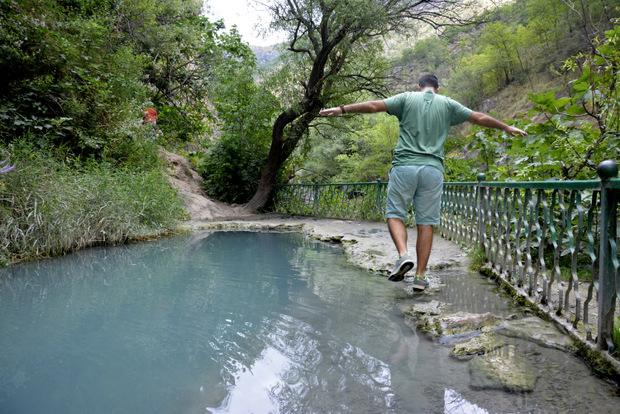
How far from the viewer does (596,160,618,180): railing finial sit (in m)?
1.70

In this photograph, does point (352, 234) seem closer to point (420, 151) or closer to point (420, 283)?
point (420, 283)

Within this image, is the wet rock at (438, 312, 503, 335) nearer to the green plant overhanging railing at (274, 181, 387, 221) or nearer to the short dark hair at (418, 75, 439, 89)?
the short dark hair at (418, 75, 439, 89)

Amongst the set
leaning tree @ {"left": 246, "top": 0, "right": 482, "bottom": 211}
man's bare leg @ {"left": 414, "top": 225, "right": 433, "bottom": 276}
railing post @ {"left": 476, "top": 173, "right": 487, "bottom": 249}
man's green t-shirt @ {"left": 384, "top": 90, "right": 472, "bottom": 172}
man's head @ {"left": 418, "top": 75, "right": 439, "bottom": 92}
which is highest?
leaning tree @ {"left": 246, "top": 0, "right": 482, "bottom": 211}

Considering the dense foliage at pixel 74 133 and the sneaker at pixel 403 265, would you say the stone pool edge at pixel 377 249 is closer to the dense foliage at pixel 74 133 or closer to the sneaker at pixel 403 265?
the sneaker at pixel 403 265

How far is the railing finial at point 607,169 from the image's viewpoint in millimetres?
1704

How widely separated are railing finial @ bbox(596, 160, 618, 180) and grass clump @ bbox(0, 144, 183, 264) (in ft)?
18.5

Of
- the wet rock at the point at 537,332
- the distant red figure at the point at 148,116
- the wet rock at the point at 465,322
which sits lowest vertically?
the wet rock at the point at 465,322

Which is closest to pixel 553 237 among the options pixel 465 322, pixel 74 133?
pixel 465 322

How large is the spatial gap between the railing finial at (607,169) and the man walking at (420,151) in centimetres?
133

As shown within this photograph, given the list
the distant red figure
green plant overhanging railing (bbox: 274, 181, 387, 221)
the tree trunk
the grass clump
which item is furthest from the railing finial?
the tree trunk

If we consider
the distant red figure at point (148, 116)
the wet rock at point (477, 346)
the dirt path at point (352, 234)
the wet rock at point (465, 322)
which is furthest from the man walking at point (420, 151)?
the distant red figure at point (148, 116)

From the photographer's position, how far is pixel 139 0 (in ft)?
34.8

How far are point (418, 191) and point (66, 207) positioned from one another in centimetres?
479

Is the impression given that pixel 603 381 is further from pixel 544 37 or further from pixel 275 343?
pixel 544 37
